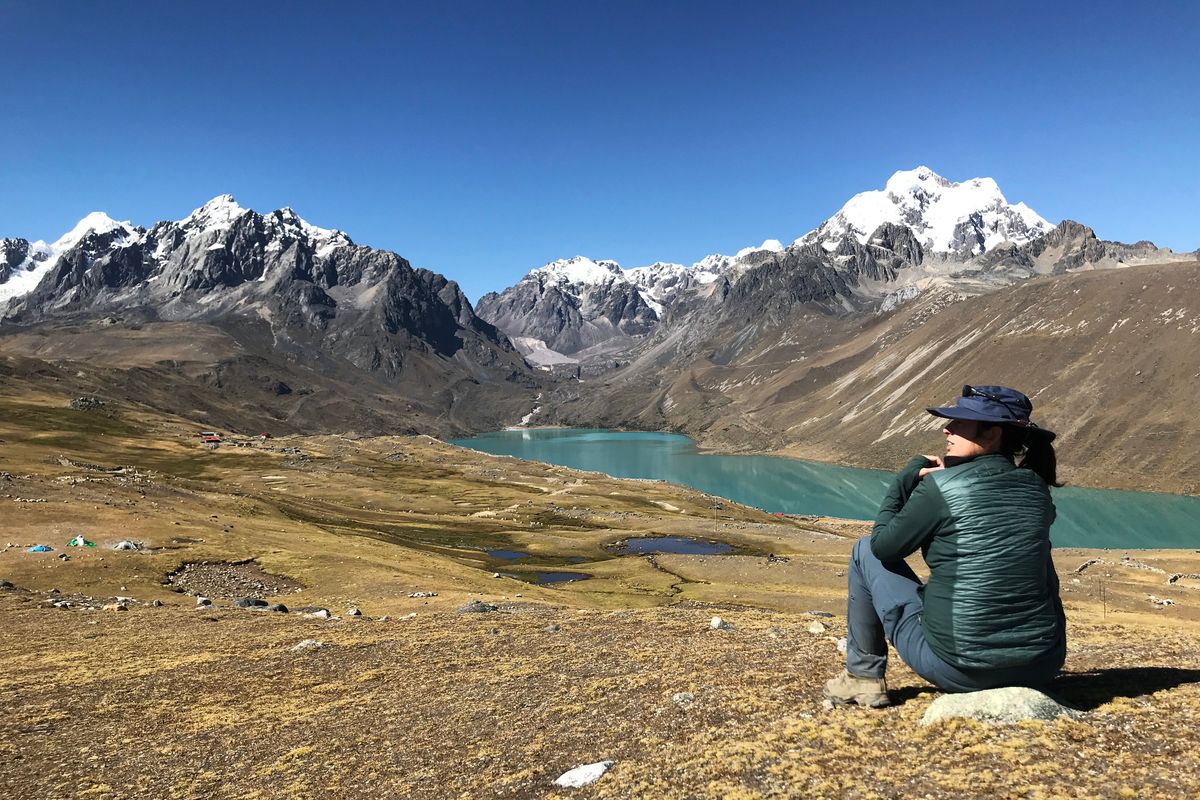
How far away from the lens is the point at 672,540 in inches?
4040

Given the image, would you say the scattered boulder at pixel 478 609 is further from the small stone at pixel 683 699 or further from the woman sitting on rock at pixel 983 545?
the woman sitting on rock at pixel 983 545

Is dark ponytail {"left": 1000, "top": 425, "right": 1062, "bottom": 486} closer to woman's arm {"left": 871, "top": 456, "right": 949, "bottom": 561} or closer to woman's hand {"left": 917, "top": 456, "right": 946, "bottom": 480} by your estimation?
woman's hand {"left": 917, "top": 456, "right": 946, "bottom": 480}

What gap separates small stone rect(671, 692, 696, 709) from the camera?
42.6ft

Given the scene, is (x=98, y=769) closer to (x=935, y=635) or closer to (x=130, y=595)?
(x=935, y=635)

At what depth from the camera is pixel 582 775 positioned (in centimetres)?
1029

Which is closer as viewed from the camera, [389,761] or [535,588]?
[389,761]

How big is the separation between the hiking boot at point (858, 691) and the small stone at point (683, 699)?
2.65 metres

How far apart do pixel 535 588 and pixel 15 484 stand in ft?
151

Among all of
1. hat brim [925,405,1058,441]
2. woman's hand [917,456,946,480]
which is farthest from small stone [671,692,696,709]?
hat brim [925,405,1058,441]

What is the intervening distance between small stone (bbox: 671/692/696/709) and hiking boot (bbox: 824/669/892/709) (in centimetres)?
265

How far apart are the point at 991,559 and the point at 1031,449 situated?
5.44 ft

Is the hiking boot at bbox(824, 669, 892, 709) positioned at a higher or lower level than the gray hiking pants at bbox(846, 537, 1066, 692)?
lower

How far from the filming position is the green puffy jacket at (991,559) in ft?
28.7

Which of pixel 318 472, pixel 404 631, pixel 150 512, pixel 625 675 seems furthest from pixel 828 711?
pixel 318 472
